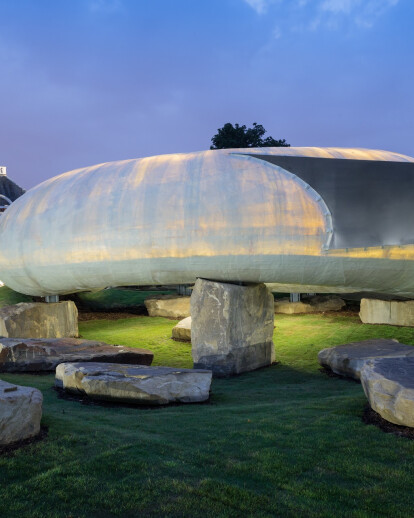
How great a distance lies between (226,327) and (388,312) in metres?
7.11

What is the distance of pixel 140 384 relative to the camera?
7.03 m

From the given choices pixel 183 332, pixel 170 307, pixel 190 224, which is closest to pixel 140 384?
pixel 190 224

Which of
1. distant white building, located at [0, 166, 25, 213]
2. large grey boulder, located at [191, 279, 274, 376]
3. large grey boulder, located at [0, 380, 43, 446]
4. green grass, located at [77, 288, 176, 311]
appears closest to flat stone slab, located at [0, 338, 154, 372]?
large grey boulder, located at [191, 279, 274, 376]

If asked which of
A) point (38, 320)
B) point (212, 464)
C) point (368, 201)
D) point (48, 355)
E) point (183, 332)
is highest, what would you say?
point (368, 201)

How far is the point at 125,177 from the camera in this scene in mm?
10969

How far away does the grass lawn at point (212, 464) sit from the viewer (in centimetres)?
353

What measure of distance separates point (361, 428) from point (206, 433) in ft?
5.70

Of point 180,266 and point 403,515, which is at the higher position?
point 180,266

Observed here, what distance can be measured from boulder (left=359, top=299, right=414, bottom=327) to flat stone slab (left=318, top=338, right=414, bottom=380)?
13.6 ft

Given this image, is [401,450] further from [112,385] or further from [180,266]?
[180,266]

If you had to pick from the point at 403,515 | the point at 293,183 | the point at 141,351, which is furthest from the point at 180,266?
the point at 403,515

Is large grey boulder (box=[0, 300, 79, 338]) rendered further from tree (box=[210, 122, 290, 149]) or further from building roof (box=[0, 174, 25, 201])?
building roof (box=[0, 174, 25, 201])

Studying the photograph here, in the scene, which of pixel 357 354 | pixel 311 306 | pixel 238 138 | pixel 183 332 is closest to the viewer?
pixel 357 354

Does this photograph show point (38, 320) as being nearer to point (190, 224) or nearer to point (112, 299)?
point (190, 224)
